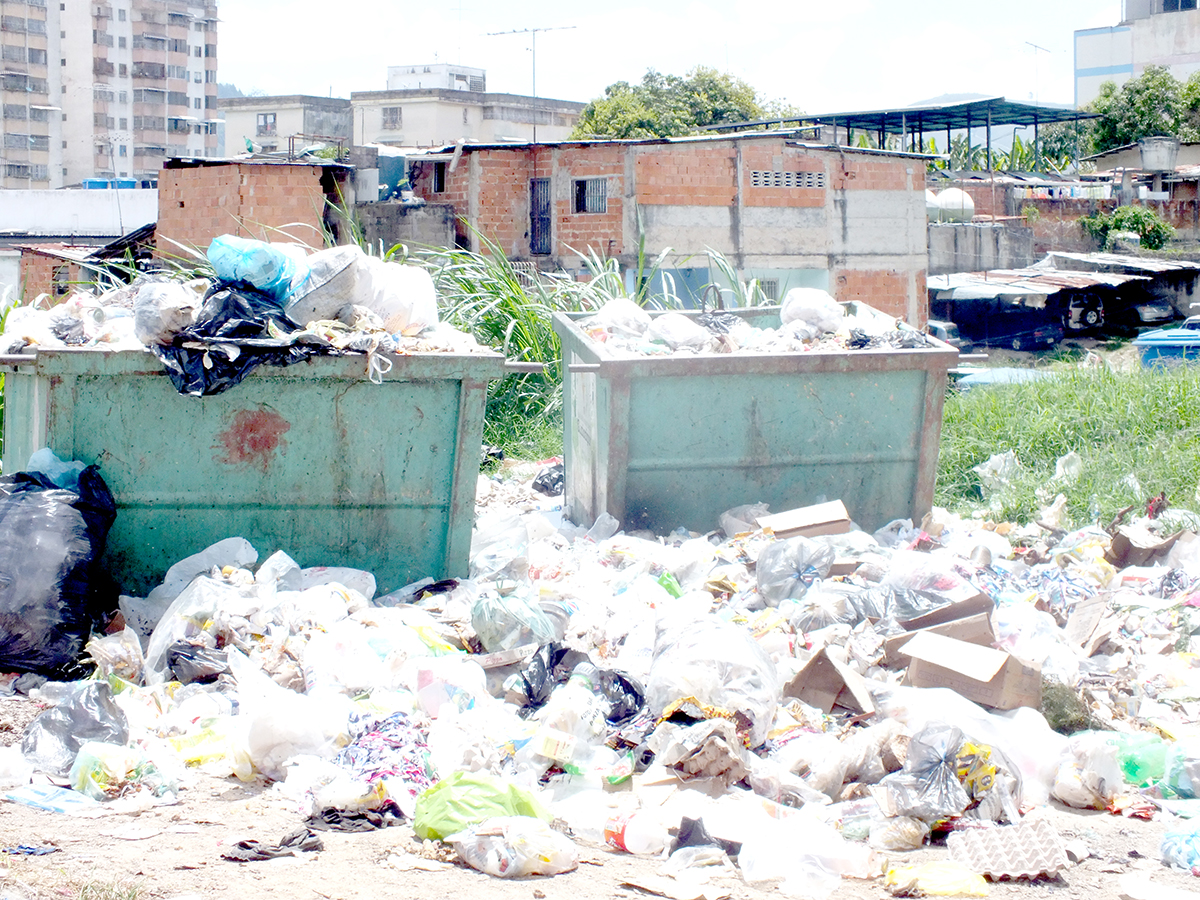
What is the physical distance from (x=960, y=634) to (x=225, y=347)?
2506 mm

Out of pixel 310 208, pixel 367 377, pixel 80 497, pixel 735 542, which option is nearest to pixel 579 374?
pixel 735 542

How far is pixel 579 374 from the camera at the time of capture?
18.0 feet

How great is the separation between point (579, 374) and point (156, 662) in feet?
8.33

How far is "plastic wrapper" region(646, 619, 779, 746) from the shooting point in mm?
3096

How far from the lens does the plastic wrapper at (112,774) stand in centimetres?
278

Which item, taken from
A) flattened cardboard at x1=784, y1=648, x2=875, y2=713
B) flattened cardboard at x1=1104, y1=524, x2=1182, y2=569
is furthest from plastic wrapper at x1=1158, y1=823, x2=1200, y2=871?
flattened cardboard at x1=1104, y1=524, x2=1182, y2=569

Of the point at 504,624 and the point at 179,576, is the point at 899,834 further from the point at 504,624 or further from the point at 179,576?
the point at 179,576

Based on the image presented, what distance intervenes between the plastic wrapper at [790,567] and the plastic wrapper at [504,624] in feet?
3.11

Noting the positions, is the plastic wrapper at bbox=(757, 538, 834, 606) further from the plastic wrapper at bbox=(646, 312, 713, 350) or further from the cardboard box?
A: the plastic wrapper at bbox=(646, 312, 713, 350)

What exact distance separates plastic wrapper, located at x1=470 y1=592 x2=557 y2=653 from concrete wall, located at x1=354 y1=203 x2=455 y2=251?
570 inches

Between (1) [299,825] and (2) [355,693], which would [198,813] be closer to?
(1) [299,825]

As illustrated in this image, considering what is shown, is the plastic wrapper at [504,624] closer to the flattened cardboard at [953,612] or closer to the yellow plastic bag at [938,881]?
the flattened cardboard at [953,612]

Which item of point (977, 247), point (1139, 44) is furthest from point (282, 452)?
point (1139, 44)

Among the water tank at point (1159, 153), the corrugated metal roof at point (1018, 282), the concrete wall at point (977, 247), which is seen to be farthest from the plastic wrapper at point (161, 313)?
the water tank at point (1159, 153)
